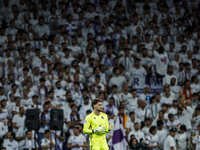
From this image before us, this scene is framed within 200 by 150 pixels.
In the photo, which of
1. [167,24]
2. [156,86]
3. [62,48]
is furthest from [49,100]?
A: [167,24]

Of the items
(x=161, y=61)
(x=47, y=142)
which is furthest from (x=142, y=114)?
(x=47, y=142)

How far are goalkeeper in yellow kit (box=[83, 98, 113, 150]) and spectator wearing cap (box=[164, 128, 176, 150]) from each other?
519cm

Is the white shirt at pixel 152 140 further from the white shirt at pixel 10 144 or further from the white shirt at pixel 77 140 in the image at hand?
the white shirt at pixel 10 144

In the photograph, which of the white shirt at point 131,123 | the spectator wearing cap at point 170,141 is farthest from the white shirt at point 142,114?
the spectator wearing cap at point 170,141

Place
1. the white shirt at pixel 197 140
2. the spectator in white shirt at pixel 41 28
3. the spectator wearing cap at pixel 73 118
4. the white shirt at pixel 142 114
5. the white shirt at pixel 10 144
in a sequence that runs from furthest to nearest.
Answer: the spectator in white shirt at pixel 41 28 < the white shirt at pixel 142 114 < the white shirt at pixel 197 140 < the spectator wearing cap at pixel 73 118 < the white shirt at pixel 10 144

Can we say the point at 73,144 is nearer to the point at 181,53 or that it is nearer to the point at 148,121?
the point at 148,121

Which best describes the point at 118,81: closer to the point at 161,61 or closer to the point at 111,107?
the point at 111,107

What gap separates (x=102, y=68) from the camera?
52.0 feet

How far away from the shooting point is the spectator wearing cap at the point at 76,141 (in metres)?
13.5

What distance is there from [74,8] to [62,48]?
7.67ft

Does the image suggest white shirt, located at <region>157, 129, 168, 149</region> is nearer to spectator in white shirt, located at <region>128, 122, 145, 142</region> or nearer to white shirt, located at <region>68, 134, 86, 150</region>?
spectator in white shirt, located at <region>128, 122, 145, 142</region>

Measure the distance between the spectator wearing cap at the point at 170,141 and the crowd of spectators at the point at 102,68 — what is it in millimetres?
36

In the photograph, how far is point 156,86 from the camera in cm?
1598

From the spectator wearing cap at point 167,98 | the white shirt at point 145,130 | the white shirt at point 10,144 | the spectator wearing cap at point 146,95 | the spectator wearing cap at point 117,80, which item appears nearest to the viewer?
the white shirt at point 10,144
